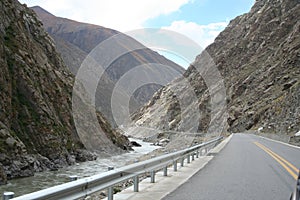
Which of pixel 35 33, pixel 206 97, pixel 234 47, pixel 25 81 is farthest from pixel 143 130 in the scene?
pixel 25 81

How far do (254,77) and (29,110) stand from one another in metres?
58.5

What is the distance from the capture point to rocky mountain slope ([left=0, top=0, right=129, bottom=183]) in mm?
26219

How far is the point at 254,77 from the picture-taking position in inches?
3147

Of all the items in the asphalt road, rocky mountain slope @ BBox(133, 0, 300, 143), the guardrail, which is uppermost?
rocky mountain slope @ BBox(133, 0, 300, 143)

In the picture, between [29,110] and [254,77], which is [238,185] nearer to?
[29,110]

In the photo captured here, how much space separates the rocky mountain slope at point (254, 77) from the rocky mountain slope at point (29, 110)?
2397cm

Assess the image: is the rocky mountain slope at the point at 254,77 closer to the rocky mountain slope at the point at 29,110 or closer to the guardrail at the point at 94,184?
the rocky mountain slope at the point at 29,110

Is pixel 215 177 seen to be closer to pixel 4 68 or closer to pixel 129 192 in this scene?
pixel 129 192

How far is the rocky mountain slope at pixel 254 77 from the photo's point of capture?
5748 cm

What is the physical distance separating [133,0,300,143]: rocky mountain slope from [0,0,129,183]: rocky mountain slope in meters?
24.0

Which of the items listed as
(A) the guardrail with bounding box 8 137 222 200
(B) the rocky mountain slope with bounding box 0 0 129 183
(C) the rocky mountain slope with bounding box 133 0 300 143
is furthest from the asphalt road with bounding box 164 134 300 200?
(C) the rocky mountain slope with bounding box 133 0 300 143

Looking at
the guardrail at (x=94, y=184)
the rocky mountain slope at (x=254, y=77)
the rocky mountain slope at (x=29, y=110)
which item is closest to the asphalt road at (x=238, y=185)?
the guardrail at (x=94, y=184)

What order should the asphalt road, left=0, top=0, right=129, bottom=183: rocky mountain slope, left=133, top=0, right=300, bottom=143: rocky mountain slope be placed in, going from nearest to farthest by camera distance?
1. the asphalt road
2. left=0, top=0, right=129, bottom=183: rocky mountain slope
3. left=133, top=0, right=300, bottom=143: rocky mountain slope

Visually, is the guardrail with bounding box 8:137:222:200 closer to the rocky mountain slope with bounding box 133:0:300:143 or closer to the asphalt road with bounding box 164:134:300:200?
the asphalt road with bounding box 164:134:300:200
